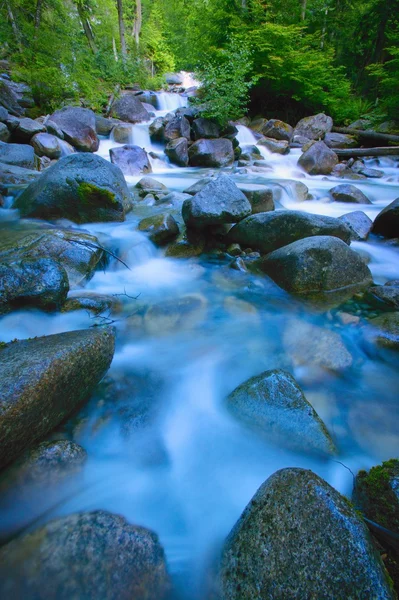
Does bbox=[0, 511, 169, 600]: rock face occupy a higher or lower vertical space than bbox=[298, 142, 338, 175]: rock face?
lower

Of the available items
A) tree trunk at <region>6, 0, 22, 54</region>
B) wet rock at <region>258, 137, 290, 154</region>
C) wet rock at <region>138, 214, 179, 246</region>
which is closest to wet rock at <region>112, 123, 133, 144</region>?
wet rock at <region>258, 137, 290, 154</region>

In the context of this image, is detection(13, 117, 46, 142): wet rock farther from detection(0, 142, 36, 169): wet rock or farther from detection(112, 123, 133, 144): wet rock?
detection(112, 123, 133, 144): wet rock

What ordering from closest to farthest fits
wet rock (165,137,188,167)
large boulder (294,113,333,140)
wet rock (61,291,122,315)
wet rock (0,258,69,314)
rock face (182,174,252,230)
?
wet rock (0,258,69,314)
wet rock (61,291,122,315)
rock face (182,174,252,230)
wet rock (165,137,188,167)
large boulder (294,113,333,140)

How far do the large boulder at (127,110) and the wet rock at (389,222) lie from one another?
13.1m

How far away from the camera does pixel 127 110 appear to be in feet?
49.0

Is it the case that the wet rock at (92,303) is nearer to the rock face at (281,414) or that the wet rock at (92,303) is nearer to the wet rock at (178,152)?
the rock face at (281,414)

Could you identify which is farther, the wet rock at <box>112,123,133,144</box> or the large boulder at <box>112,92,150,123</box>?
the large boulder at <box>112,92,150,123</box>

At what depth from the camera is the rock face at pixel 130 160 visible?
961cm

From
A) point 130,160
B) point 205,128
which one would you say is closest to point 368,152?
point 205,128

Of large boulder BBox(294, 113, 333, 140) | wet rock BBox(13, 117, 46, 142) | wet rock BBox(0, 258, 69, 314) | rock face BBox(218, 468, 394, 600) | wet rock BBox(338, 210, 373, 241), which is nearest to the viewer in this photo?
rock face BBox(218, 468, 394, 600)

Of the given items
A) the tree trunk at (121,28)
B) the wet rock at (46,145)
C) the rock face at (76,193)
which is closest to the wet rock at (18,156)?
the wet rock at (46,145)

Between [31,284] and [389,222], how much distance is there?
19.7 ft

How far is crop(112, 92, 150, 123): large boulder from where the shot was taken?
1490cm

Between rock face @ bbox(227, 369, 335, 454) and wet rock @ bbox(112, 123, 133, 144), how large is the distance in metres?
12.7
